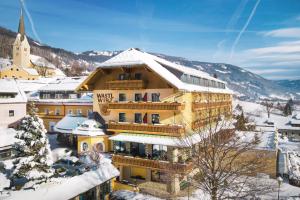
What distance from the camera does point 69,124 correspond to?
41750 mm

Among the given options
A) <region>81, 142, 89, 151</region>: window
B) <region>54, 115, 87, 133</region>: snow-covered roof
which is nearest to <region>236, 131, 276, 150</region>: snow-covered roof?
<region>81, 142, 89, 151</region>: window

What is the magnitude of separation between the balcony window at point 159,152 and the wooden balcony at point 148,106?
14.1 feet

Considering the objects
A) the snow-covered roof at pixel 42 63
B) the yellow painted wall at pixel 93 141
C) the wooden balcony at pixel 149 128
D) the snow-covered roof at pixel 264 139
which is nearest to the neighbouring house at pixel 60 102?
the yellow painted wall at pixel 93 141

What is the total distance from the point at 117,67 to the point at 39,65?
415 ft

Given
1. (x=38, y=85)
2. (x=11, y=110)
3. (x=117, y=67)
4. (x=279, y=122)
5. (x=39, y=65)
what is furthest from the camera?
(x=39, y=65)

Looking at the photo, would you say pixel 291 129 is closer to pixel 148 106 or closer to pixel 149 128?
pixel 149 128

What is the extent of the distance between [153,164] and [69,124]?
57.8 ft

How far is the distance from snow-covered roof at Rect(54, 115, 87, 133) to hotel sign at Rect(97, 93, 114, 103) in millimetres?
4963

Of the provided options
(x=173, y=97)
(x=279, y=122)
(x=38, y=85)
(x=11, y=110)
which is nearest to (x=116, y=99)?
(x=173, y=97)

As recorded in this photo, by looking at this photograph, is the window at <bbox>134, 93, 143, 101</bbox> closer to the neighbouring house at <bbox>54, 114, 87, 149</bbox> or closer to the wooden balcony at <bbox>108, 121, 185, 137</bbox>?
the wooden balcony at <bbox>108, 121, 185, 137</bbox>

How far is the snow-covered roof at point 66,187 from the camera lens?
67.1 ft

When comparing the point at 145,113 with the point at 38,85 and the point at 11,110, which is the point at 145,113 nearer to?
the point at 11,110

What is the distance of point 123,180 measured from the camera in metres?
32.8

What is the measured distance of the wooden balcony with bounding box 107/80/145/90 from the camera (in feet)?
108
